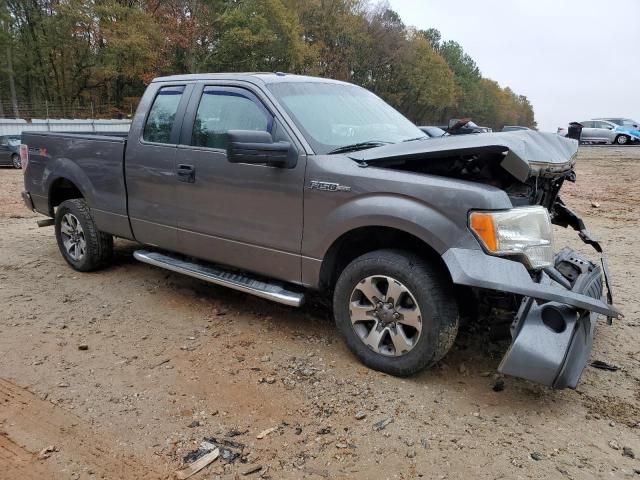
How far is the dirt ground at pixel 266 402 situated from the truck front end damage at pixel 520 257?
0.38m

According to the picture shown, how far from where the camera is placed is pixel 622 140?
33000mm

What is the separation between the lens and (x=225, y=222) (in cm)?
409

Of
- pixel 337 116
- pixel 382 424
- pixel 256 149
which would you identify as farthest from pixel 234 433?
pixel 337 116

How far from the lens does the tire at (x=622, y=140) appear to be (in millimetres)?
32875

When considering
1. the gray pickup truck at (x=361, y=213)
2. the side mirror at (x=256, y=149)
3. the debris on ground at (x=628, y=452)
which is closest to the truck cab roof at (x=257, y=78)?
the gray pickup truck at (x=361, y=213)

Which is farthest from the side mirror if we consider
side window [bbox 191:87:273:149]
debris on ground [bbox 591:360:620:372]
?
debris on ground [bbox 591:360:620:372]

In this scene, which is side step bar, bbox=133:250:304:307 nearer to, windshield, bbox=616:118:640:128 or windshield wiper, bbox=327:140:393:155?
windshield wiper, bbox=327:140:393:155

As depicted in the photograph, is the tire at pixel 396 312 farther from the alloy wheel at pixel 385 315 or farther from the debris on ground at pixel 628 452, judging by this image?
the debris on ground at pixel 628 452

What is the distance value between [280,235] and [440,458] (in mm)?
1829

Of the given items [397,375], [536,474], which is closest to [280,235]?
[397,375]

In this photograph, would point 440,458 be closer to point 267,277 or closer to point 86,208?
point 267,277

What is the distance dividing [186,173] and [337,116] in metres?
1.29

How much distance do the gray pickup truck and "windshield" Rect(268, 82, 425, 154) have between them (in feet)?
0.06

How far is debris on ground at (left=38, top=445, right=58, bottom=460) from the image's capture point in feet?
8.86
